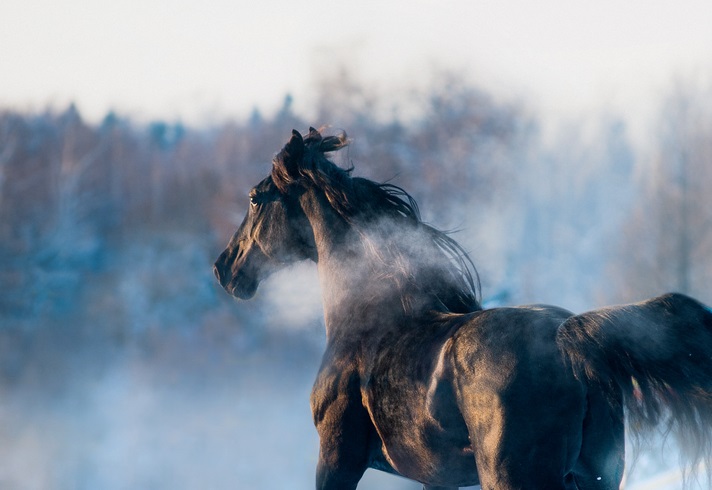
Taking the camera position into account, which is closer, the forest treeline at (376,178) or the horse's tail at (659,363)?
the horse's tail at (659,363)

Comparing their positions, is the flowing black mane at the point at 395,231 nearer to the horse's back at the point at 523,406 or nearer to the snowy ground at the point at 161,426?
the horse's back at the point at 523,406

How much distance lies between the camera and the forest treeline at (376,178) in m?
13.6

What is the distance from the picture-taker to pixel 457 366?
8.84 feet

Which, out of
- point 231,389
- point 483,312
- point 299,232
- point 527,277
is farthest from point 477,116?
point 483,312

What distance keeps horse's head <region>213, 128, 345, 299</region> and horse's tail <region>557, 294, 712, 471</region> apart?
69.9 inches

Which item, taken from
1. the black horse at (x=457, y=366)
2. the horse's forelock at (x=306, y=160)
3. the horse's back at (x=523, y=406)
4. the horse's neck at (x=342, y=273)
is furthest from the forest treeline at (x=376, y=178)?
the horse's back at (x=523, y=406)

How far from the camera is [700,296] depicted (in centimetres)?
1282

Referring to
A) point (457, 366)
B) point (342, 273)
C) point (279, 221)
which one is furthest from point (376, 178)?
point (457, 366)

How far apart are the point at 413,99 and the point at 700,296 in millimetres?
6294

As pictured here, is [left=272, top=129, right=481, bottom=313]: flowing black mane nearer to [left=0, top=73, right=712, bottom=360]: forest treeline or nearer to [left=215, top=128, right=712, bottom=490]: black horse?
[left=215, top=128, right=712, bottom=490]: black horse

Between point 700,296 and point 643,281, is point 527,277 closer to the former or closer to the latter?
point 643,281

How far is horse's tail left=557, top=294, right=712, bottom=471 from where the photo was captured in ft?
8.08

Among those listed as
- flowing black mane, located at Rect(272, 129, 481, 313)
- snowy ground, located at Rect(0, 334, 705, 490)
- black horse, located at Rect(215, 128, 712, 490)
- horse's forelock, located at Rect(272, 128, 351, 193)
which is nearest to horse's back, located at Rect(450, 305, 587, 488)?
black horse, located at Rect(215, 128, 712, 490)

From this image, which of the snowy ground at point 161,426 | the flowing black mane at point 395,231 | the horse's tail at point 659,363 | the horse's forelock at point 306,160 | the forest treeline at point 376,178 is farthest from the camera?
the forest treeline at point 376,178
